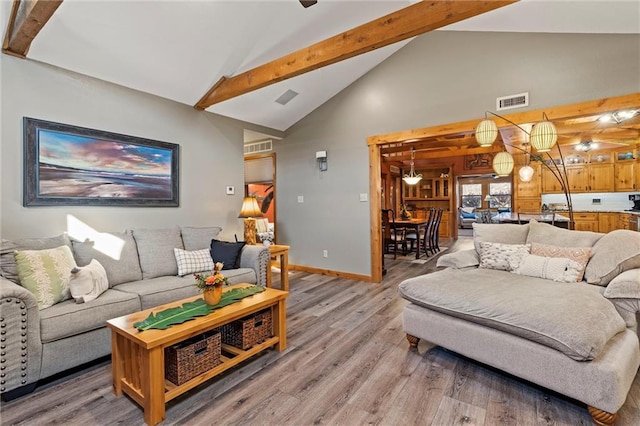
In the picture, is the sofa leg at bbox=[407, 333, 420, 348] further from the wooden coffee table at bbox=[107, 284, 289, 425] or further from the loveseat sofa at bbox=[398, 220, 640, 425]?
the wooden coffee table at bbox=[107, 284, 289, 425]

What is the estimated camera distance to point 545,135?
121 inches

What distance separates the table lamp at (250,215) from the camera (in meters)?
4.38

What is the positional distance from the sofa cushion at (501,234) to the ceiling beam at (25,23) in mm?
4112

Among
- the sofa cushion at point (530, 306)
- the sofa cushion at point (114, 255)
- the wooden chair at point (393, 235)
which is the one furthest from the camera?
the wooden chair at point (393, 235)

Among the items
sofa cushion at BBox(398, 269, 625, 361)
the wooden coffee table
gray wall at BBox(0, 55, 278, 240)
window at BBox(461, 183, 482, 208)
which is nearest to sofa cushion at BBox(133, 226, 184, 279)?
gray wall at BBox(0, 55, 278, 240)

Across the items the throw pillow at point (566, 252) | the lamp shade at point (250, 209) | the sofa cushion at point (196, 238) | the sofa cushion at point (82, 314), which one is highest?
the lamp shade at point (250, 209)

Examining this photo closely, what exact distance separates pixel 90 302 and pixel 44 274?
1.30ft

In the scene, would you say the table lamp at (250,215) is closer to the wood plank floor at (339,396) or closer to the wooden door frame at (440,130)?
the wooden door frame at (440,130)

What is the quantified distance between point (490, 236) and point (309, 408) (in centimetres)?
255

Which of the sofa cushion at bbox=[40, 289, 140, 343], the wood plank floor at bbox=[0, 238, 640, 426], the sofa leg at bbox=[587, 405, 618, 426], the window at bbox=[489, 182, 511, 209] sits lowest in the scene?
the wood plank floor at bbox=[0, 238, 640, 426]

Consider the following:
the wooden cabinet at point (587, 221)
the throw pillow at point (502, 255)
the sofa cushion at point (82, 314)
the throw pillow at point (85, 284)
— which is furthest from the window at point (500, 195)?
the throw pillow at point (85, 284)

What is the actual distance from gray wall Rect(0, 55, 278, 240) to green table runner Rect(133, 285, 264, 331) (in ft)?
6.08

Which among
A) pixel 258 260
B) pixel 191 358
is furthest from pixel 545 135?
pixel 191 358

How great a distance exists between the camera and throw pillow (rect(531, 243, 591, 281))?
261 cm
